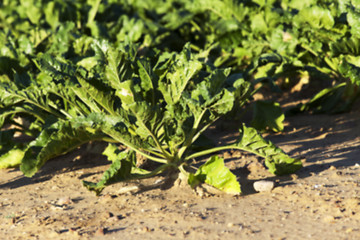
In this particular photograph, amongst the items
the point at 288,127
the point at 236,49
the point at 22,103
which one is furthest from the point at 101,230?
the point at 236,49

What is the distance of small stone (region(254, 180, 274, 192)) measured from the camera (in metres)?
3.53

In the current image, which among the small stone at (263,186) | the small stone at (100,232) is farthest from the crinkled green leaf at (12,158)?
the small stone at (263,186)

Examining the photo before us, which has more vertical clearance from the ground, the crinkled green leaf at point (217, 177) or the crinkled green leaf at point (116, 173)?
the crinkled green leaf at point (116, 173)

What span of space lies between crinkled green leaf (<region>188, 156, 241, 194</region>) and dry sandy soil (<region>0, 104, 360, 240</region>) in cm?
7

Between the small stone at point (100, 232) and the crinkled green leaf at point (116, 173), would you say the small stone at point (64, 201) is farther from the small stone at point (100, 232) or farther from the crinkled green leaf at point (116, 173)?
the small stone at point (100, 232)

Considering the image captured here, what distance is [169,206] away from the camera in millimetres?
3406

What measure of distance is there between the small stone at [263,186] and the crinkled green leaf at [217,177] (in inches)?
7.6

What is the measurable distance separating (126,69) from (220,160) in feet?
3.13

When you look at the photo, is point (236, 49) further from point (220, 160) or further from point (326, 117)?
point (220, 160)

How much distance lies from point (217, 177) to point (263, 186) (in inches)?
12.5

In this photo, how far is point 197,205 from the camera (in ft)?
11.1

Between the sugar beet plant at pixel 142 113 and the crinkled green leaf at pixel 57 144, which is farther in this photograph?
the crinkled green leaf at pixel 57 144

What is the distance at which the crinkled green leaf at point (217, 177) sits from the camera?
3451mm

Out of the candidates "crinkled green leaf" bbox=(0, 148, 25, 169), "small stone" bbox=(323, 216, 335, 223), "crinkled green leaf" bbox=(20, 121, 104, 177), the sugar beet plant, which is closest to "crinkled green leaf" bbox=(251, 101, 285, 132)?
the sugar beet plant
